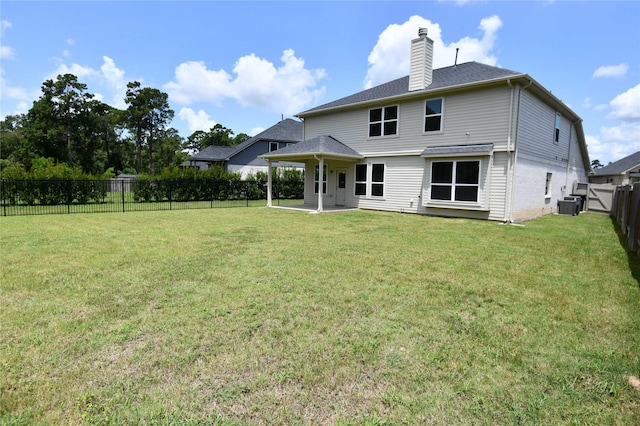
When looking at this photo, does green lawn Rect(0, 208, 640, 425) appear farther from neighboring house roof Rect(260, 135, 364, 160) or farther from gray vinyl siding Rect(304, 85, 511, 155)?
neighboring house roof Rect(260, 135, 364, 160)

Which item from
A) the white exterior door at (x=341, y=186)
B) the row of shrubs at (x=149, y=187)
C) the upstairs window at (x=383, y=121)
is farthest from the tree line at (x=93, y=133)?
the upstairs window at (x=383, y=121)

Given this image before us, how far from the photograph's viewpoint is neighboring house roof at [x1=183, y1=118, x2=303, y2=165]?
31.1m

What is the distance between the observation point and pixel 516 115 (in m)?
11.4

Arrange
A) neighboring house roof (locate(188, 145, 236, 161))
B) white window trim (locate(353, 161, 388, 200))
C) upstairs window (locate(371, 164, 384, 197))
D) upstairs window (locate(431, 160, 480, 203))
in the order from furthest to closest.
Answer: neighboring house roof (locate(188, 145, 236, 161)) < upstairs window (locate(371, 164, 384, 197)) < white window trim (locate(353, 161, 388, 200)) < upstairs window (locate(431, 160, 480, 203))

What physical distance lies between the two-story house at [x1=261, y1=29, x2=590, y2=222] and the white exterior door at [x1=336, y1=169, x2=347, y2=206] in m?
0.05

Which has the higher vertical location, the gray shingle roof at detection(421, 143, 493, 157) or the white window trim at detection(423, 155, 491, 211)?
the gray shingle roof at detection(421, 143, 493, 157)

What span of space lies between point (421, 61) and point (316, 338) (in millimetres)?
13513

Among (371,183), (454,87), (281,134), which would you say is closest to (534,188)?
(454,87)

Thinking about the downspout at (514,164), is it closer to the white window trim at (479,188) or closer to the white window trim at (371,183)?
the white window trim at (479,188)

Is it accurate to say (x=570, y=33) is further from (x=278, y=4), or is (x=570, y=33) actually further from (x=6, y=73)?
(x=6, y=73)

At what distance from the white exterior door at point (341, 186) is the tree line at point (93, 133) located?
113ft

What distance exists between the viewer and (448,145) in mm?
12867

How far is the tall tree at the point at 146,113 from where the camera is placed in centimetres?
4538

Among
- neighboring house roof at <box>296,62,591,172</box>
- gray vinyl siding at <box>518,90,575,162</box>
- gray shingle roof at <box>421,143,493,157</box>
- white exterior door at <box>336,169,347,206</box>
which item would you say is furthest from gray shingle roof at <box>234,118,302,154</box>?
gray vinyl siding at <box>518,90,575,162</box>
